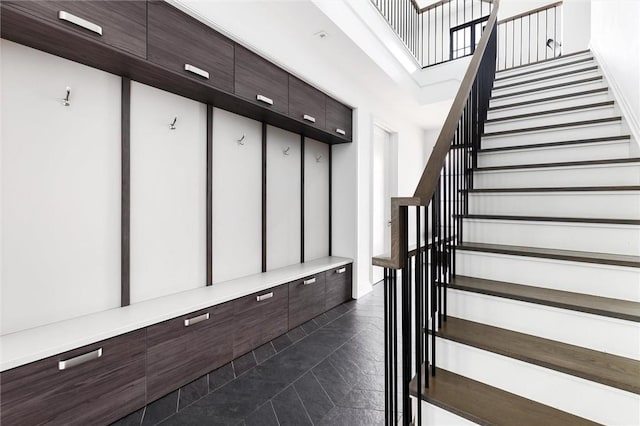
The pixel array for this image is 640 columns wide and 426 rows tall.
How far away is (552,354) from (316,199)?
9.40 ft

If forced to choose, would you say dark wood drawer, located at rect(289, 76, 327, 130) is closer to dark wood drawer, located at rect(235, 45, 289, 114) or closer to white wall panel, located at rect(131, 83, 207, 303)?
dark wood drawer, located at rect(235, 45, 289, 114)

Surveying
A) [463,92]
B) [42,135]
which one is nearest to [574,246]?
[463,92]

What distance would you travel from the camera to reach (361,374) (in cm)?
216

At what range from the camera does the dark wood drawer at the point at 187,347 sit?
1.85m

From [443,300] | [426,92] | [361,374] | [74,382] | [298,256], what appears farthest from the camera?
Answer: [426,92]

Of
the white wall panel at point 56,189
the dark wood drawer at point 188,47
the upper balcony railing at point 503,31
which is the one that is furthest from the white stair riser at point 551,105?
the white wall panel at point 56,189

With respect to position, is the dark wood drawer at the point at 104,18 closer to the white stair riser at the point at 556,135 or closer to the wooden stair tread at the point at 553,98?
the white stair riser at the point at 556,135

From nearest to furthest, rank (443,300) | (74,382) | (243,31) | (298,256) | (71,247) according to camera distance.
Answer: (74,382), (443,300), (71,247), (243,31), (298,256)

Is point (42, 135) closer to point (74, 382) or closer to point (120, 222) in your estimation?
point (120, 222)

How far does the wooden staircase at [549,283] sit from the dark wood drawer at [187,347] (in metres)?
1.49

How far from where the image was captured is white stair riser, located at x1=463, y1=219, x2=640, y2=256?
1605 mm

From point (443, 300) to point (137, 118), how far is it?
7.74 feet

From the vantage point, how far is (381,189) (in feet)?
16.4

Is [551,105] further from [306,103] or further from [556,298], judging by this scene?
[306,103]
